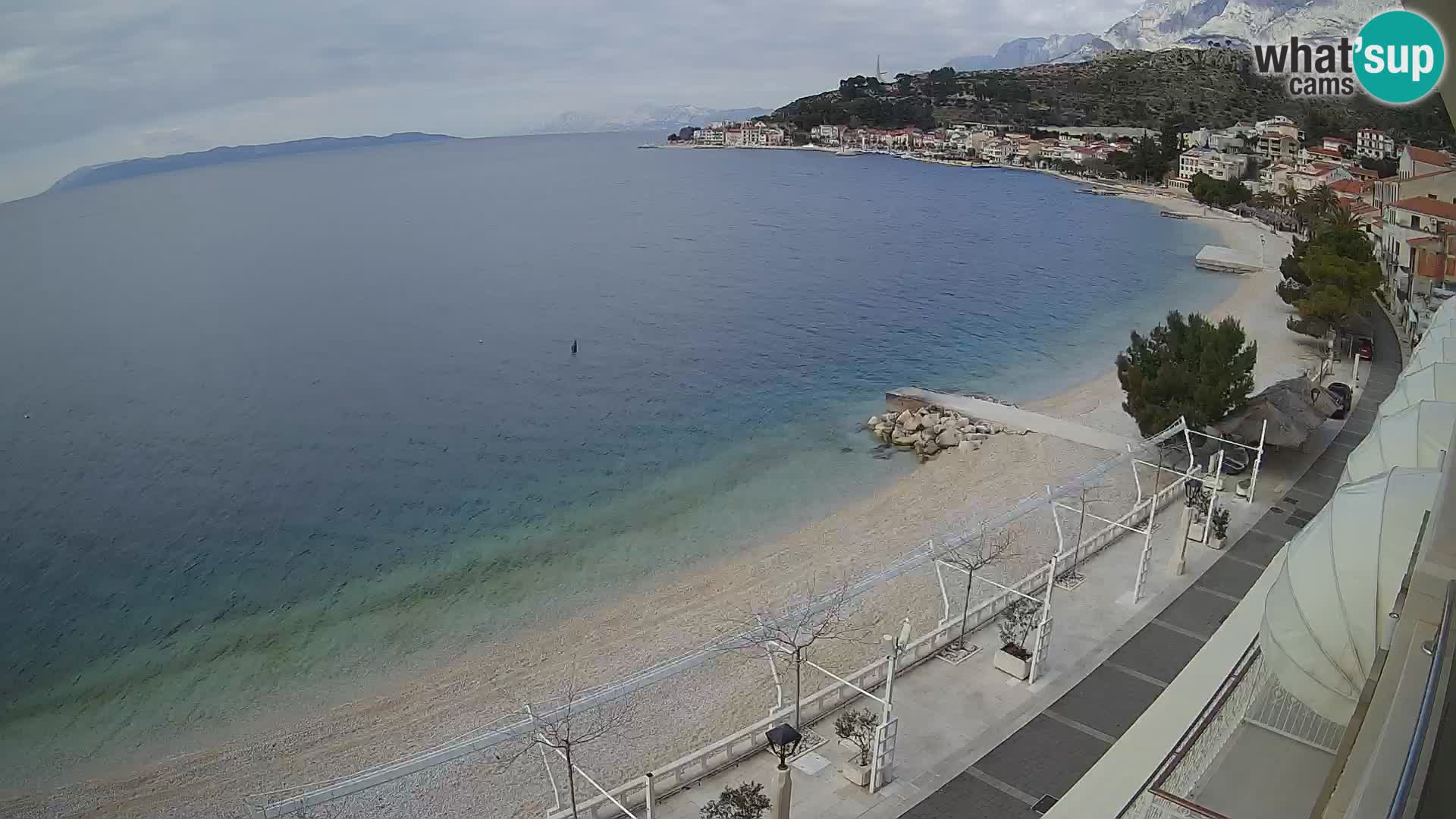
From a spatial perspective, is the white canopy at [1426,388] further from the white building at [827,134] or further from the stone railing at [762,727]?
the white building at [827,134]

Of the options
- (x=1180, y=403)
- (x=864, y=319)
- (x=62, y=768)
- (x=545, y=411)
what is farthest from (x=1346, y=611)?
(x=864, y=319)

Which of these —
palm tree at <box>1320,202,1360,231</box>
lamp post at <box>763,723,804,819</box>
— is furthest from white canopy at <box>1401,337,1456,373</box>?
palm tree at <box>1320,202,1360,231</box>

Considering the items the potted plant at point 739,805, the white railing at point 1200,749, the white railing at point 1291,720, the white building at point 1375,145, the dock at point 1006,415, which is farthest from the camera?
the white building at point 1375,145

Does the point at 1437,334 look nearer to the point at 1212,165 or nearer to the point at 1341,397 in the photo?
the point at 1341,397

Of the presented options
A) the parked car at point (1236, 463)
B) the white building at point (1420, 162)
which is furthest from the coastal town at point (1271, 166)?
the parked car at point (1236, 463)

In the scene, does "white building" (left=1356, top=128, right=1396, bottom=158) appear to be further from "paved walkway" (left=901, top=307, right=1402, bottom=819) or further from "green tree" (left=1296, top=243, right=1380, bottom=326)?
"paved walkway" (left=901, top=307, right=1402, bottom=819)

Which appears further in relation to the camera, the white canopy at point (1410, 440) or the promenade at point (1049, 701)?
the promenade at point (1049, 701)
